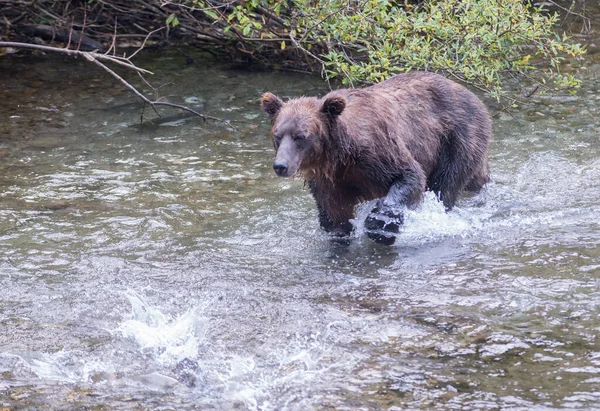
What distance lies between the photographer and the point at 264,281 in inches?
247

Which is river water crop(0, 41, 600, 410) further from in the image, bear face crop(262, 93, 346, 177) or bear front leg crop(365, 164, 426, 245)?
bear face crop(262, 93, 346, 177)

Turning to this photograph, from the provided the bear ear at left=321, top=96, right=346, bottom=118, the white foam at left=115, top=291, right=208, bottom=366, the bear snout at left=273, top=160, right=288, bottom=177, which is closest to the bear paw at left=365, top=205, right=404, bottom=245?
the bear ear at left=321, top=96, right=346, bottom=118

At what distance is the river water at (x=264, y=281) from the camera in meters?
4.77

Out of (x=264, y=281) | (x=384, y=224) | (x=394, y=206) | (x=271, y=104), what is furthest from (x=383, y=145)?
(x=264, y=281)

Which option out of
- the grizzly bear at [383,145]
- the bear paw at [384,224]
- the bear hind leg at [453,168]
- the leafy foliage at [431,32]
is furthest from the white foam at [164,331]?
the leafy foliage at [431,32]

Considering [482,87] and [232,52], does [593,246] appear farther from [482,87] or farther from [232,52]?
[232,52]

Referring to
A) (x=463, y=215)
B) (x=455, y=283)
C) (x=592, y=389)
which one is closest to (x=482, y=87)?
(x=463, y=215)

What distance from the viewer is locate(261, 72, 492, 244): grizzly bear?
6.45m

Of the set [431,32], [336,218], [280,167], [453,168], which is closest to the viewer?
[280,167]

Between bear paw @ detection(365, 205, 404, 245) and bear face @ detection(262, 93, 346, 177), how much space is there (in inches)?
27.4

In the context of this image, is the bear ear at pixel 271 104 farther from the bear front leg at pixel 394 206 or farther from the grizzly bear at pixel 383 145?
the bear front leg at pixel 394 206

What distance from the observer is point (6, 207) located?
7883 mm

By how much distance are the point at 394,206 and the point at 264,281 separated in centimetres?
129

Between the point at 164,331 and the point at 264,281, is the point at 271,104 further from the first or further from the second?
the point at 164,331
